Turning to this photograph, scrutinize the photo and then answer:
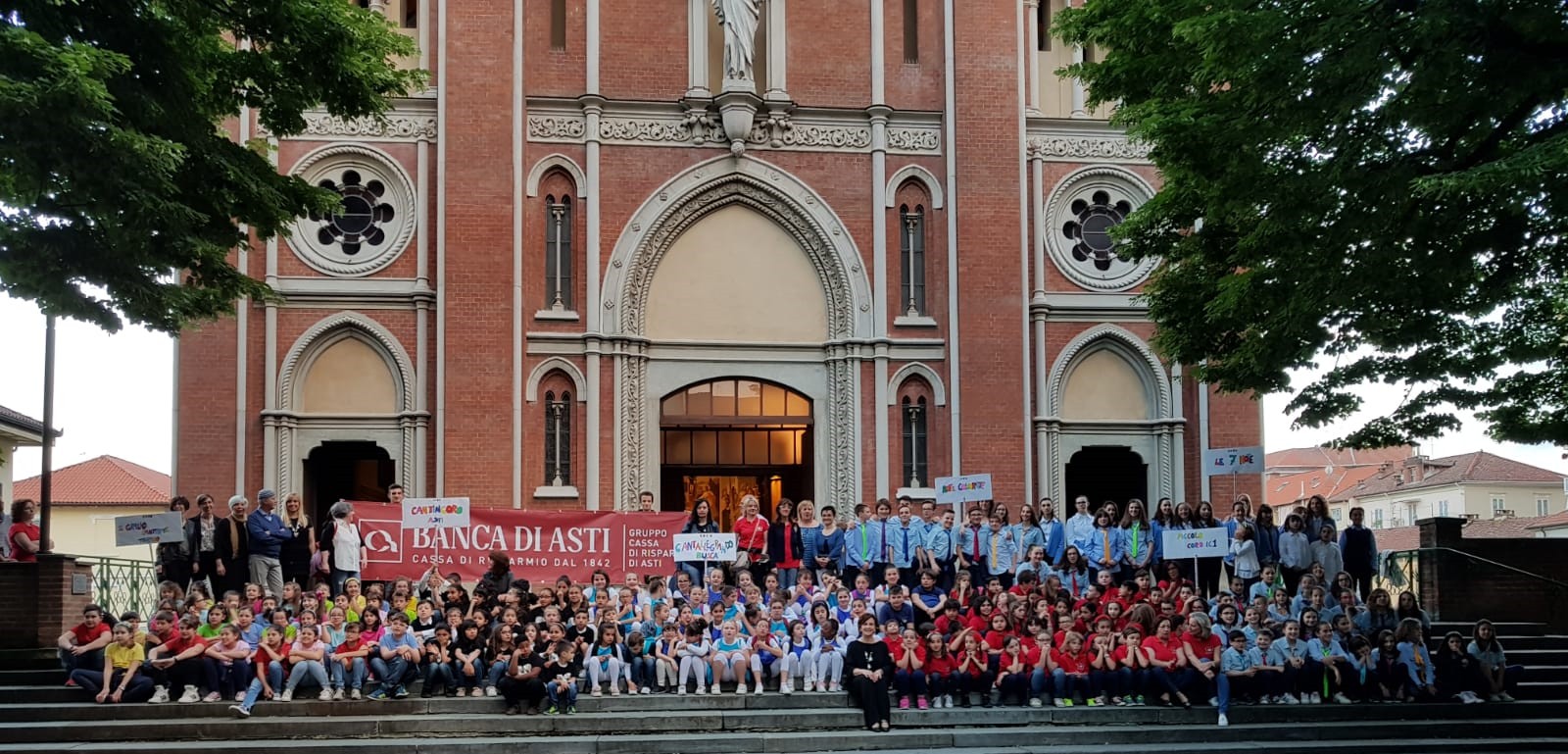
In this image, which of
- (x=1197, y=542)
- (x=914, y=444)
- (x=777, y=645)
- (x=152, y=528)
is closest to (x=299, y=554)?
(x=152, y=528)

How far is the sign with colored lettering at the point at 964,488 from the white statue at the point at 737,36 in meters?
9.44

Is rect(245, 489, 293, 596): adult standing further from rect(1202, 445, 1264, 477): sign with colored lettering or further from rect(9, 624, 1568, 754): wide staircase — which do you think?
rect(1202, 445, 1264, 477): sign with colored lettering

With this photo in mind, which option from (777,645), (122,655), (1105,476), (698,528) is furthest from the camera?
(1105,476)

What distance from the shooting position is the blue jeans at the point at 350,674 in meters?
17.4

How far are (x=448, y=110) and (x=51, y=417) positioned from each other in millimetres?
9225

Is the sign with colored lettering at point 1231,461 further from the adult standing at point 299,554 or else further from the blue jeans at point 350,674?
the adult standing at point 299,554

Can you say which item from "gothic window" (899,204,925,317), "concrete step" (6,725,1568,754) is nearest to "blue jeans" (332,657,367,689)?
"concrete step" (6,725,1568,754)

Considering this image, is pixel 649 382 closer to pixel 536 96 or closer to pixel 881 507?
pixel 536 96

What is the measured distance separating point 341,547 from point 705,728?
5550 mm

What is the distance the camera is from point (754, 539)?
20.6m

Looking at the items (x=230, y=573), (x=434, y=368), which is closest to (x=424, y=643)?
(x=230, y=573)

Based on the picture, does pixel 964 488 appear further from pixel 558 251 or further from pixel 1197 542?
pixel 558 251

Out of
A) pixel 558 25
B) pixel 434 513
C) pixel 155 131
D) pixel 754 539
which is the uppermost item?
pixel 558 25

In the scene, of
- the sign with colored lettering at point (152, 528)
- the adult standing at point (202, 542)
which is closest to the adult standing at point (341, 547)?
the adult standing at point (202, 542)
